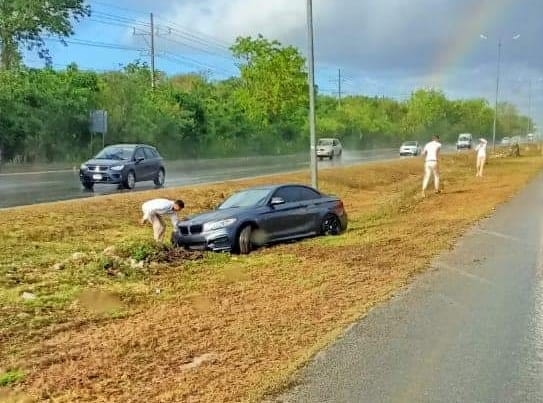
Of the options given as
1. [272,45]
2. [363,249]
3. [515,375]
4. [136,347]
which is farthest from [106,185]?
[272,45]

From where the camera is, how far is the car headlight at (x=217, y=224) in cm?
1437

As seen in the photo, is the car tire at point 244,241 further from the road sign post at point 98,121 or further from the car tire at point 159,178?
the road sign post at point 98,121

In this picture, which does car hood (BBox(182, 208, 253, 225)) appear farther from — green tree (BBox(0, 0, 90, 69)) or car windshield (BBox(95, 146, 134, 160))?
green tree (BBox(0, 0, 90, 69))

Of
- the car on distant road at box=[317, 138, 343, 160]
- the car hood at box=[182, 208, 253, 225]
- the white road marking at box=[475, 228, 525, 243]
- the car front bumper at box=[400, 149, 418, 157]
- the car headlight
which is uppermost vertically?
the car hood at box=[182, 208, 253, 225]

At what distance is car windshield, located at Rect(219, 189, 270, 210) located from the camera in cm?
1549

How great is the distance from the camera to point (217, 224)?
1442cm

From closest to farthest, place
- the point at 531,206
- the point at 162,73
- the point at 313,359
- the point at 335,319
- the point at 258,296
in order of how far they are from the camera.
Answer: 1. the point at 313,359
2. the point at 335,319
3. the point at 258,296
4. the point at 531,206
5. the point at 162,73

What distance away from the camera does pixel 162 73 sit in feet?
243

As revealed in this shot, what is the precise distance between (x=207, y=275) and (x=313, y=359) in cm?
545

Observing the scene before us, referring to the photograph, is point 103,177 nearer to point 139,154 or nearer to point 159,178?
point 139,154

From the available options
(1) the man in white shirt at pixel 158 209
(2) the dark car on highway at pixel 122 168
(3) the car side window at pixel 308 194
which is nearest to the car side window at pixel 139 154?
(2) the dark car on highway at pixel 122 168

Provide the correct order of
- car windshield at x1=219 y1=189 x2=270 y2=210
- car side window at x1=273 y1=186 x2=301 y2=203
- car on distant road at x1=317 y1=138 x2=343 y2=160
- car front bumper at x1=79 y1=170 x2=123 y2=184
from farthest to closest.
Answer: car on distant road at x1=317 y1=138 x2=343 y2=160, car front bumper at x1=79 y1=170 x2=123 y2=184, car side window at x1=273 y1=186 x2=301 y2=203, car windshield at x1=219 y1=189 x2=270 y2=210

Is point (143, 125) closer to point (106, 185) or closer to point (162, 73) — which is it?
point (162, 73)

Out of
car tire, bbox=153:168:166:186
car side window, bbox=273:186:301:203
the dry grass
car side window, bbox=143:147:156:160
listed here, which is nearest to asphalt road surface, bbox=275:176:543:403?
the dry grass
